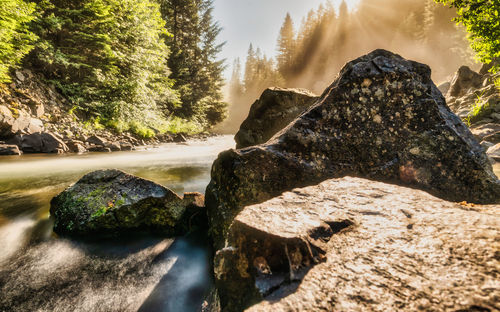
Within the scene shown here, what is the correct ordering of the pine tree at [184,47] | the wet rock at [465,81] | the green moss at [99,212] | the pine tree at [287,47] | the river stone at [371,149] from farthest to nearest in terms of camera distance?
the pine tree at [287,47]
the pine tree at [184,47]
the wet rock at [465,81]
the green moss at [99,212]
the river stone at [371,149]

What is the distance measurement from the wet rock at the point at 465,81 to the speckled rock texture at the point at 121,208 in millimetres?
21613

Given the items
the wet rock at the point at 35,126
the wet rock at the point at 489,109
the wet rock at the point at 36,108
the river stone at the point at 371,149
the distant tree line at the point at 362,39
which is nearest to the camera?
the river stone at the point at 371,149

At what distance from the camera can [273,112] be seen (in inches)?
184

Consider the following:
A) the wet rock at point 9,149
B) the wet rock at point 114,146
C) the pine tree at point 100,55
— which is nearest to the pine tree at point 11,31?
the pine tree at point 100,55

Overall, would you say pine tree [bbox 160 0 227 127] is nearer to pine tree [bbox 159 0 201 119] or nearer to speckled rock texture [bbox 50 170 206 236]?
pine tree [bbox 159 0 201 119]

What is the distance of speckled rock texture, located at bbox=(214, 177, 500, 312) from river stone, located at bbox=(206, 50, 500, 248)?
724 millimetres

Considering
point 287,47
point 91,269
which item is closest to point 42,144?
point 91,269

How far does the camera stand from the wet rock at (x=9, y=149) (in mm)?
6775

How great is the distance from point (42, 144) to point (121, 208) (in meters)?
7.60

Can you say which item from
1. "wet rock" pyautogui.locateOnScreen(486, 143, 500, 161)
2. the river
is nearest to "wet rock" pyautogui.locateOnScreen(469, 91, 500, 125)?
"wet rock" pyautogui.locateOnScreen(486, 143, 500, 161)

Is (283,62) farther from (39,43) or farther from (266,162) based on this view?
(266,162)

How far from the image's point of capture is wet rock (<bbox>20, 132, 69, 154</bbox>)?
7.27 meters

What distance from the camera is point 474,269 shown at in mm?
772

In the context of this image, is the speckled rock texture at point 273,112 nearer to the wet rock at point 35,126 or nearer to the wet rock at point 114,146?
the wet rock at point 114,146
